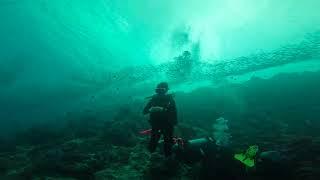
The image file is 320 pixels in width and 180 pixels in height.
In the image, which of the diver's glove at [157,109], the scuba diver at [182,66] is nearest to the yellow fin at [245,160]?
the diver's glove at [157,109]

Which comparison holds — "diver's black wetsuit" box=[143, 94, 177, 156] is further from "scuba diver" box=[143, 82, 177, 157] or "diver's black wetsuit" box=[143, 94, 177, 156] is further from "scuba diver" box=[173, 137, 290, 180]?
"scuba diver" box=[173, 137, 290, 180]

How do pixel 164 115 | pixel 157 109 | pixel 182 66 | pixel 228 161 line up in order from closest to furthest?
1. pixel 157 109
2. pixel 164 115
3. pixel 228 161
4. pixel 182 66

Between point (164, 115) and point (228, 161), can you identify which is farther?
point (228, 161)

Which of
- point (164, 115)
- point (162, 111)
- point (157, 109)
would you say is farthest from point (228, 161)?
point (157, 109)

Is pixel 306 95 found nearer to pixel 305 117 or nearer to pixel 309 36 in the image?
pixel 305 117

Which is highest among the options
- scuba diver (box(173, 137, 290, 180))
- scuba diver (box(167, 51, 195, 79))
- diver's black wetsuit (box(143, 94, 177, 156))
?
scuba diver (box(167, 51, 195, 79))

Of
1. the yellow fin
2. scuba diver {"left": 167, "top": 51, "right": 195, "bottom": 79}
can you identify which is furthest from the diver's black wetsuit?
scuba diver {"left": 167, "top": 51, "right": 195, "bottom": 79}

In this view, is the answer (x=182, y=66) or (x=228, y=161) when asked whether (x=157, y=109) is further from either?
(x=182, y=66)

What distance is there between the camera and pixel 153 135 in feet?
27.2

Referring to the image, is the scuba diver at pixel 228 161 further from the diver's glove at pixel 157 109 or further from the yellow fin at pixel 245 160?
the diver's glove at pixel 157 109

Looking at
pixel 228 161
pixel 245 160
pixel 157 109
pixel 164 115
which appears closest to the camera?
pixel 157 109

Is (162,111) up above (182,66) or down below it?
below

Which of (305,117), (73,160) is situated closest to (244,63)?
(305,117)

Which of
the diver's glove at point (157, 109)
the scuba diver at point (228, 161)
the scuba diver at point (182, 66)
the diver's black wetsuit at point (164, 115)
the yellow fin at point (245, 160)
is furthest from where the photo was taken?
the scuba diver at point (182, 66)
